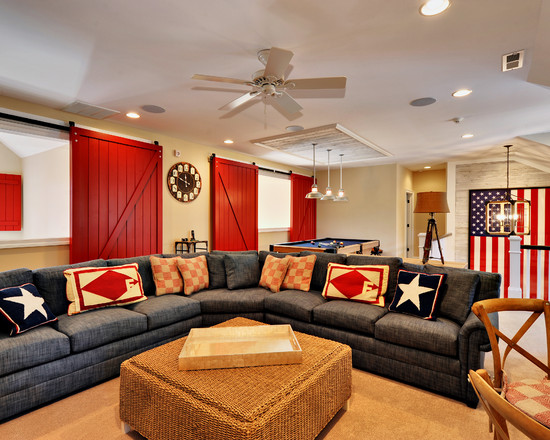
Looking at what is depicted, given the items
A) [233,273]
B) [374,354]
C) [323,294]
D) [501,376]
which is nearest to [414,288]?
[374,354]

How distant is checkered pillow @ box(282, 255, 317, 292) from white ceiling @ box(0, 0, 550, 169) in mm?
1839

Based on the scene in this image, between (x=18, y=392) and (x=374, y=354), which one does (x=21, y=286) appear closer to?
(x=18, y=392)

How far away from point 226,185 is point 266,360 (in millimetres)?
4422

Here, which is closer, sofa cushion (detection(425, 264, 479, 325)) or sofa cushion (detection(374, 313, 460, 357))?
sofa cushion (detection(374, 313, 460, 357))

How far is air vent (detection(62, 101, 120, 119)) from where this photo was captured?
3.57 m

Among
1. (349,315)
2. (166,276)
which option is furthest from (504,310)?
(166,276)

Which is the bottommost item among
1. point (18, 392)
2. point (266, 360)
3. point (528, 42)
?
point (18, 392)

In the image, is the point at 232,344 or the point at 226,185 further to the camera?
the point at 226,185

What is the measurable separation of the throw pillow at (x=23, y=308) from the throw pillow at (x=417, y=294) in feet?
9.57

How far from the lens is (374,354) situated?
2549mm

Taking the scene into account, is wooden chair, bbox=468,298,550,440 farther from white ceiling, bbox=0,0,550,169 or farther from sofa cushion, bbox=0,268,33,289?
sofa cushion, bbox=0,268,33,289

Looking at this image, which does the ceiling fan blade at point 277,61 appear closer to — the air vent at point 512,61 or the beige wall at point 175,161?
the air vent at point 512,61

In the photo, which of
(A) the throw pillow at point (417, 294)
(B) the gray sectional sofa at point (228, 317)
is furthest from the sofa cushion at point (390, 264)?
(A) the throw pillow at point (417, 294)

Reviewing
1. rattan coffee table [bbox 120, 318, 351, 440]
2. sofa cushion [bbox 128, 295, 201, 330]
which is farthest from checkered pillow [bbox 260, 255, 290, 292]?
rattan coffee table [bbox 120, 318, 351, 440]
